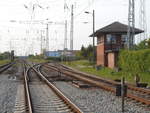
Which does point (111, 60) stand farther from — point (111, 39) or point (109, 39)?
point (111, 39)

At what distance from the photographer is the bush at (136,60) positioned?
2523 centimetres

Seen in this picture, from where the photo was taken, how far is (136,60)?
26969 millimetres

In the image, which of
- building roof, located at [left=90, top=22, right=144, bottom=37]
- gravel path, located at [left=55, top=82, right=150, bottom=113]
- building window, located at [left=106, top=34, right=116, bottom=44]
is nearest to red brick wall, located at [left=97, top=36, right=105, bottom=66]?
building window, located at [left=106, top=34, right=116, bottom=44]

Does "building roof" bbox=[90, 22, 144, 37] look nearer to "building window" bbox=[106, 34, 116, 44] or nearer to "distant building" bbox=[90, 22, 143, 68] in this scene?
"distant building" bbox=[90, 22, 143, 68]

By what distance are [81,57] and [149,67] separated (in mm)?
76786

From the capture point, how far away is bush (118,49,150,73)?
25.2m

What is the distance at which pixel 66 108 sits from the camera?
11672 mm

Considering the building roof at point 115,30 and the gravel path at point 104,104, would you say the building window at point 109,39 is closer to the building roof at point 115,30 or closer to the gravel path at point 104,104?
the building roof at point 115,30

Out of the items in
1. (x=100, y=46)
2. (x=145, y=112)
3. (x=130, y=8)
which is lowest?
(x=145, y=112)

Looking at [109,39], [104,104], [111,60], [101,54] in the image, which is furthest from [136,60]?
→ [101,54]

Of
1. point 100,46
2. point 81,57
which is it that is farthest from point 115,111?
point 81,57

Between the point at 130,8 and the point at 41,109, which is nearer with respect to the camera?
the point at 41,109

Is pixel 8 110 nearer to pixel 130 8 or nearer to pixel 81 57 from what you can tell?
pixel 130 8

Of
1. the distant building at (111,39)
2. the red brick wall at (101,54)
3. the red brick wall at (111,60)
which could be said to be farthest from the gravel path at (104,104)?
the red brick wall at (101,54)
